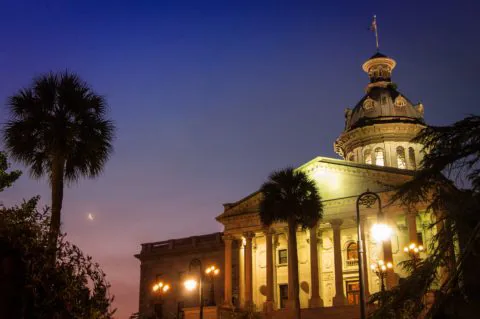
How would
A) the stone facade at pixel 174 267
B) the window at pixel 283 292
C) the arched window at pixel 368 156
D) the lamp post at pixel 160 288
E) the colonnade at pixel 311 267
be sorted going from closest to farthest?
1. the lamp post at pixel 160 288
2. the colonnade at pixel 311 267
3. the window at pixel 283 292
4. the stone facade at pixel 174 267
5. the arched window at pixel 368 156

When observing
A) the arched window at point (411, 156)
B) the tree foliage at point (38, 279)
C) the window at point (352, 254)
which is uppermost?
the arched window at point (411, 156)

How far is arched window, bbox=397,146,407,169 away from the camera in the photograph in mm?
61472

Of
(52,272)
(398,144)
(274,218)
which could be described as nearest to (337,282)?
(274,218)

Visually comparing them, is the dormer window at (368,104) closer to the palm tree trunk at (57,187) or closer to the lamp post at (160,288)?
the lamp post at (160,288)

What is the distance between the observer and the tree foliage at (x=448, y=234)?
9.04 m

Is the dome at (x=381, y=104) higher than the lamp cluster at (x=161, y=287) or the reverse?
higher

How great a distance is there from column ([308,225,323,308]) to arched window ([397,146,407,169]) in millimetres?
19135

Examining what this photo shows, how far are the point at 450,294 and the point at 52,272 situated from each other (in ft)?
22.8

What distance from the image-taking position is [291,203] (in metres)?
38.7

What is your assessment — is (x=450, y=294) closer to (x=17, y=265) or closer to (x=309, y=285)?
(x=17, y=265)

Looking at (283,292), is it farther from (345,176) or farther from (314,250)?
Answer: (345,176)

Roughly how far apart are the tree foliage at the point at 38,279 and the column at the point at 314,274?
32.4 m

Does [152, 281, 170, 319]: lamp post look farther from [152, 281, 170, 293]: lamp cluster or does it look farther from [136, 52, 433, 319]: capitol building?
[136, 52, 433, 319]: capitol building

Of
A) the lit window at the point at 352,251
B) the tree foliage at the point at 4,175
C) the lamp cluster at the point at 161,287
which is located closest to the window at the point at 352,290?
the lit window at the point at 352,251
